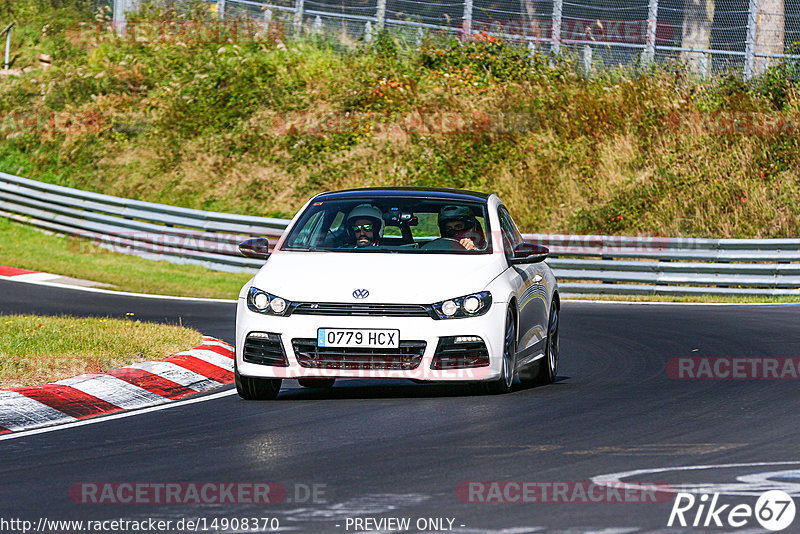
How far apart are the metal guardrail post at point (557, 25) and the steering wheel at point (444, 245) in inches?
865

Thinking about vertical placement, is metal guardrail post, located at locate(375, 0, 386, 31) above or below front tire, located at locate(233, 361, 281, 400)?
above

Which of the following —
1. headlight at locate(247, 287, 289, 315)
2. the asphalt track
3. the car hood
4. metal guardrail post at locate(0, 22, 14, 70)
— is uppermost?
metal guardrail post at locate(0, 22, 14, 70)

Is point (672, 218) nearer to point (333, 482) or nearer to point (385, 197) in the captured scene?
point (385, 197)

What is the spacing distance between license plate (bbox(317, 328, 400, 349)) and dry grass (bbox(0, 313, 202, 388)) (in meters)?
2.26

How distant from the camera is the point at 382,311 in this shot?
8.97m

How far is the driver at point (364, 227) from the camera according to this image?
1007 centimetres

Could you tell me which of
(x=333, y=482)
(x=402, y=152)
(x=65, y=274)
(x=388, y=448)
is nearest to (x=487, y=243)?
(x=388, y=448)

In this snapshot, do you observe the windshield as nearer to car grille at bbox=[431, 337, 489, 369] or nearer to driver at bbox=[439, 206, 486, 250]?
driver at bbox=[439, 206, 486, 250]

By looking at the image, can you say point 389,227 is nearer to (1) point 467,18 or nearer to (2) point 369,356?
(2) point 369,356

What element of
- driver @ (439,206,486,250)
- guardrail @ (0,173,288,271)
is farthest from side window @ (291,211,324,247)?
guardrail @ (0,173,288,271)

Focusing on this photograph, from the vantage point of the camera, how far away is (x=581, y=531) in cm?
523

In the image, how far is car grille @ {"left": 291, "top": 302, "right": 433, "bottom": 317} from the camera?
897 cm

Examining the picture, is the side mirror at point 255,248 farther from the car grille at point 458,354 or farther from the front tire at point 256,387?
the car grille at point 458,354

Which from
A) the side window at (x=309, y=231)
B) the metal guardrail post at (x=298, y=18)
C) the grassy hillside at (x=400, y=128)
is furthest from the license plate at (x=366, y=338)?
the metal guardrail post at (x=298, y=18)
